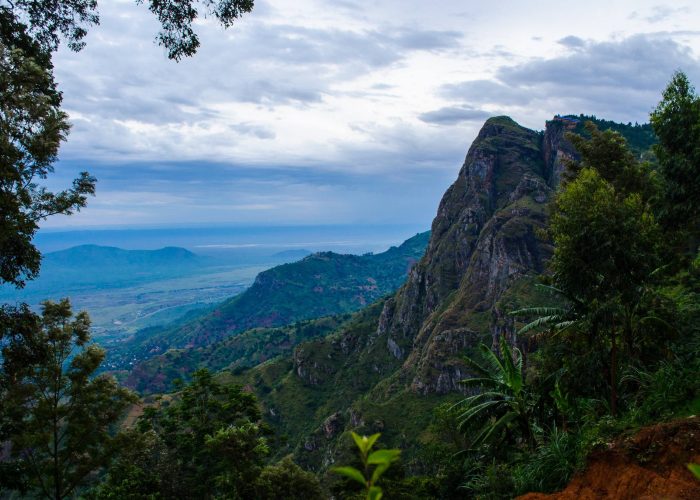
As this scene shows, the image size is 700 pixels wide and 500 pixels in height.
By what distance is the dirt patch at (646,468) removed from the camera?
974 cm

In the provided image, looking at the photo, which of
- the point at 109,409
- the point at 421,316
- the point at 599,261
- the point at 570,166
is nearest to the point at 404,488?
the point at 109,409

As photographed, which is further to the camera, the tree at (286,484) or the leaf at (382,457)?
the tree at (286,484)

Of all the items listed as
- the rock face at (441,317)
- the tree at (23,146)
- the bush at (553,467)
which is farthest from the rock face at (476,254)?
the tree at (23,146)

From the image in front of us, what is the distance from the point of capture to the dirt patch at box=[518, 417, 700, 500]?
9.74 metres

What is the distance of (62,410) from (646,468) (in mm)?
20319

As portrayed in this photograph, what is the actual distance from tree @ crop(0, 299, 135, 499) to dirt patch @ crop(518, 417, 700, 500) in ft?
56.6

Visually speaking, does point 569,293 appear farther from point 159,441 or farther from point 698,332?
point 159,441

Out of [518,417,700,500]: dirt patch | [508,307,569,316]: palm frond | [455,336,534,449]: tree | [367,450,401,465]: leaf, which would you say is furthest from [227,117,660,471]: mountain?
[367,450,401,465]: leaf

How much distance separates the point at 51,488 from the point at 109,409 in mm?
3706

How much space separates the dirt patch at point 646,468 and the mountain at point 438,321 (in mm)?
72041

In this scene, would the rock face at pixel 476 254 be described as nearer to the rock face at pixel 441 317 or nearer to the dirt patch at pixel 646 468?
the rock face at pixel 441 317

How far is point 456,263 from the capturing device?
6073 inches

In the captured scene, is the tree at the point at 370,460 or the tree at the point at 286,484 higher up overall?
the tree at the point at 370,460

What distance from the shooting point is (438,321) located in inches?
4938
